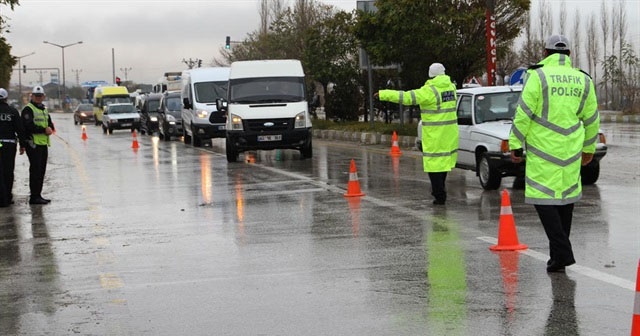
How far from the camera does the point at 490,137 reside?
15.5 m

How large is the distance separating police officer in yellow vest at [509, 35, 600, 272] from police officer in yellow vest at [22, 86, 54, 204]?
367 inches

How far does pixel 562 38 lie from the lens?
8344 mm

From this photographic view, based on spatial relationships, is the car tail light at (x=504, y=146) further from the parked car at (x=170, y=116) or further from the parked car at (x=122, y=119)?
the parked car at (x=122, y=119)

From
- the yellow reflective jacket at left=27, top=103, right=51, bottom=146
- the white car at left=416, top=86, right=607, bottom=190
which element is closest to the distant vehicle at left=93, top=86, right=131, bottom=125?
the yellow reflective jacket at left=27, top=103, right=51, bottom=146

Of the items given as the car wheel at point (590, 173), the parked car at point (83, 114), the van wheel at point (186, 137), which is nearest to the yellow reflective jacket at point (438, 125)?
the car wheel at point (590, 173)

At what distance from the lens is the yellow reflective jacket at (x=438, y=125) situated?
13367 mm

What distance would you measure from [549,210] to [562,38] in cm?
140

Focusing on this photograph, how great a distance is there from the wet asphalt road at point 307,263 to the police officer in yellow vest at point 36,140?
0.43m

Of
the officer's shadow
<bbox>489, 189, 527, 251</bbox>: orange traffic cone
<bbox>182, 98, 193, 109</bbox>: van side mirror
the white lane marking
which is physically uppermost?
<bbox>182, 98, 193, 109</bbox>: van side mirror

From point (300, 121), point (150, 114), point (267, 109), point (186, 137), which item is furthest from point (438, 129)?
point (150, 114)

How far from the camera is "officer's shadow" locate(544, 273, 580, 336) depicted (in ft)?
20.7

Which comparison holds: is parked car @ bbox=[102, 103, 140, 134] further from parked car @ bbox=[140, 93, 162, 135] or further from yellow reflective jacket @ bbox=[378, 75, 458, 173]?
yellow reflective jacket @ bbox=[378, 75, 458, 173]

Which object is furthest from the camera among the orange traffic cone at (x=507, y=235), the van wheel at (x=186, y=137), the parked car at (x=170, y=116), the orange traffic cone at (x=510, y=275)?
the parked car at (x=170, y=116)

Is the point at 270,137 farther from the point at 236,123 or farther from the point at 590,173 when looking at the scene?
the point at 590,173
